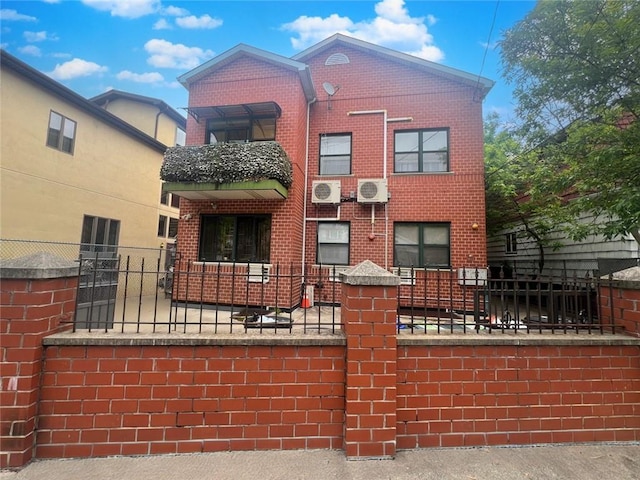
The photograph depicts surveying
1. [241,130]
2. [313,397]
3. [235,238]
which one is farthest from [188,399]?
[241,130]

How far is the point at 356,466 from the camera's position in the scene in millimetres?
2418

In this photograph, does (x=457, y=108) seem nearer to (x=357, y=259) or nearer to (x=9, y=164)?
(x=357, y=259)

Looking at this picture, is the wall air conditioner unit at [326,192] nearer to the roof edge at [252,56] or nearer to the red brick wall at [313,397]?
the roof edge at [252,56]

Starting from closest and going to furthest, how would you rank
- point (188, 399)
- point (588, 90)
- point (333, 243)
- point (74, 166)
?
point (188, 399)
point (588, 90)
point (333, 243)
point (74, 166)

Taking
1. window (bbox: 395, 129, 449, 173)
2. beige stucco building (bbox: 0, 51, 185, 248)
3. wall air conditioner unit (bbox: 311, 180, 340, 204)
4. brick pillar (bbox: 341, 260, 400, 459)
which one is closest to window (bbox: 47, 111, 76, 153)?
beige stucco building (bbox: 0, 51, 185, 248)

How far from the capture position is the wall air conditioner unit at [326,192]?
8500mm

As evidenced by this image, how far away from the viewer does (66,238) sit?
9.71 metres

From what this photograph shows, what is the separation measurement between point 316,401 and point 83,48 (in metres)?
10.4

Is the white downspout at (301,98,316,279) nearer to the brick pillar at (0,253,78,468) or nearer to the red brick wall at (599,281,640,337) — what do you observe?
the brick pillar at (0,253,78,468)

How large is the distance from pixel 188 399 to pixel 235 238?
6111 millimetres

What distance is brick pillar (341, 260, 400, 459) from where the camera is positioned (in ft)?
8.30

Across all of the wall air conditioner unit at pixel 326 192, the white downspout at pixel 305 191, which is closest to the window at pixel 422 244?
the wall air conditioner unit at pixel 326 192

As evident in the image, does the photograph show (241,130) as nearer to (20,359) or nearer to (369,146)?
(369,146)

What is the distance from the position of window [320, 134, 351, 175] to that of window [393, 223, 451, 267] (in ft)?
8.38
